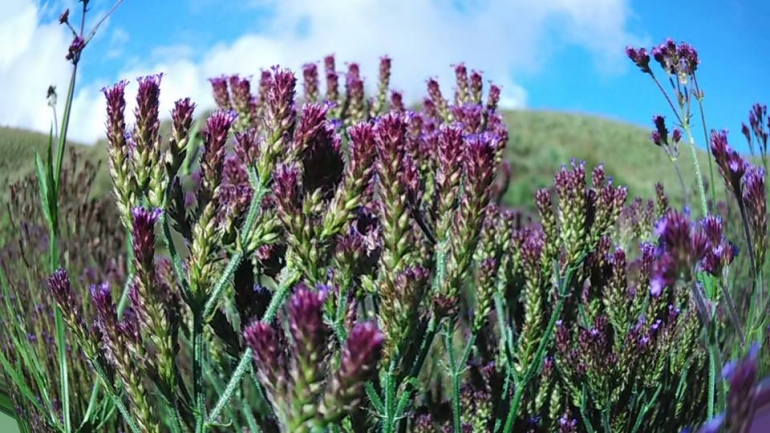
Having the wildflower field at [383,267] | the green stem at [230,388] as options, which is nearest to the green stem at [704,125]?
the wildflower field at [383,267]

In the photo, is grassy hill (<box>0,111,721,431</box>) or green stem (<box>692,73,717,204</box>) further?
grassy hill (<box>0,111,721,431</box>)

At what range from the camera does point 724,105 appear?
64 centimetres

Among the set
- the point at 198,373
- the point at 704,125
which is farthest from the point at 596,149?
the point at 198,373

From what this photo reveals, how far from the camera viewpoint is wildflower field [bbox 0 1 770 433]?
55cm

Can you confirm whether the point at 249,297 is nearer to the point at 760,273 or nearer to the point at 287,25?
the point at 287,25

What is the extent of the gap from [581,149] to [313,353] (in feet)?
2.53

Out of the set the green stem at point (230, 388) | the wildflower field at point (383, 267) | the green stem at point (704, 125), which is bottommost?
the green stem at point (230, 388)

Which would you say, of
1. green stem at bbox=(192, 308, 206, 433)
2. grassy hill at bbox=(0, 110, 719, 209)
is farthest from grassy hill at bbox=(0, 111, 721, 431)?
green stem at bbox=(192, 308, 206, 433)

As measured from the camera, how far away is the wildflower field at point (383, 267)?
0.55m

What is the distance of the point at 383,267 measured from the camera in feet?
2.17

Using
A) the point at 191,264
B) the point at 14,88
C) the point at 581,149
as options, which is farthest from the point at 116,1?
the point at 581,149

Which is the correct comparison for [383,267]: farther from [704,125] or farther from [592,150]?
[592,150]

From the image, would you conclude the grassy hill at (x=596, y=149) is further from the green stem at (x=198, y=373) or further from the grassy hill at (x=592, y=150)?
the green stem at (x=198, y=373)

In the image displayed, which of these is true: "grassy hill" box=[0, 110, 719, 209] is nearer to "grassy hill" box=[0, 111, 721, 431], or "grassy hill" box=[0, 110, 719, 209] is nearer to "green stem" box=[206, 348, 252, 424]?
"grassy hill" box=[0, 111, 721, 431]
